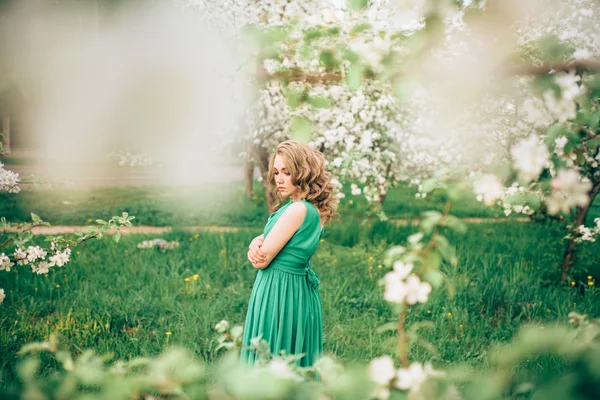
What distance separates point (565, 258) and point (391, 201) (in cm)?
592

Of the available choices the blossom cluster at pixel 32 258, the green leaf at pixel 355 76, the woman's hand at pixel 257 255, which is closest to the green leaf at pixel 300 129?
the green leaf at pixel 355 76

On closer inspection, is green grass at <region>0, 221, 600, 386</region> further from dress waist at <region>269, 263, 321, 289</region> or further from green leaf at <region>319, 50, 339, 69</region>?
green leaf at <region>319, 50, 339, 69</region>

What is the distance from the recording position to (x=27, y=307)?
4219 millimetres

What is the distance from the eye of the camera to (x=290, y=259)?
8.35 ft

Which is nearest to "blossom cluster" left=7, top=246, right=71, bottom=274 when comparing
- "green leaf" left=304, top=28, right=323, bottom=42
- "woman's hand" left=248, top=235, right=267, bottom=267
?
"woman's hand" left=248, top=235, right=267, bottom=267

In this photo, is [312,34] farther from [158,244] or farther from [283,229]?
[158,244]

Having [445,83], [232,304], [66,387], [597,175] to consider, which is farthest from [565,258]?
[66,387]

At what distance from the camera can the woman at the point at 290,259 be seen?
250 centimetres

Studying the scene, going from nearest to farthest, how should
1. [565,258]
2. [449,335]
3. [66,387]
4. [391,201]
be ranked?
[66,387]
[449,335]
[565,258]
[391,201]

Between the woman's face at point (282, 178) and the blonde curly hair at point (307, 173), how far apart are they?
0.02 metres

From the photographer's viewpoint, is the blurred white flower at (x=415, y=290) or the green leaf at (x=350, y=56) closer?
the blurred white flower at (x=415, y=290)

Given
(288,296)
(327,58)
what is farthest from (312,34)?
Result: (288,296)

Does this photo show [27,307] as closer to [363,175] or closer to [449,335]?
[449,335]

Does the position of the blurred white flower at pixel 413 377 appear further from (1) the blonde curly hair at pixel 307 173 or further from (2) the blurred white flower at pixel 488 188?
(1) the blonde curly hair at pixel 307 173
